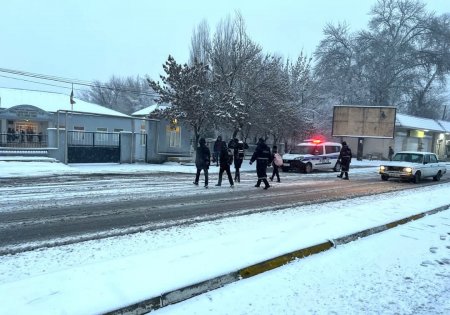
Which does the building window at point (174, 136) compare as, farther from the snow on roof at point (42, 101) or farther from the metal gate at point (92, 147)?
the snow on roof at point (42, 101)

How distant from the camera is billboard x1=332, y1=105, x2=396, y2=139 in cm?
3819

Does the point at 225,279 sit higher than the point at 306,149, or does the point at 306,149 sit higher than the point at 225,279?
the point at 306,149

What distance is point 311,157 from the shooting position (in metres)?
24.0

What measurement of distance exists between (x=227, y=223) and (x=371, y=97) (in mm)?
47512

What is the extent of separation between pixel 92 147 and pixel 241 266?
1964 cm

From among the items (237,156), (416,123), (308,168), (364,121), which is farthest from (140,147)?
(416,123)

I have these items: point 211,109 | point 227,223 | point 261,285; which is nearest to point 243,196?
point 227,223

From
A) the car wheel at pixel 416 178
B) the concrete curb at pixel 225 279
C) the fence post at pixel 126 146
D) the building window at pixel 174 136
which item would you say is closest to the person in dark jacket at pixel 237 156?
the car wheel at pixel 416 178

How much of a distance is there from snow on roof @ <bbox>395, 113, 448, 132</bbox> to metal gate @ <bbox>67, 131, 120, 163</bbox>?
109 ft

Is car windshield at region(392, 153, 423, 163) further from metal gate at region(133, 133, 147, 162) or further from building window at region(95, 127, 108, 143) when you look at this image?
building window at region(95, 127, 108, 143)

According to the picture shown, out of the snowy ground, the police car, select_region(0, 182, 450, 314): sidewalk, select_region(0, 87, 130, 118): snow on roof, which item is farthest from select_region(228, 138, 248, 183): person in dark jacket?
select_region(0, 87, 130, 118): snow on roof

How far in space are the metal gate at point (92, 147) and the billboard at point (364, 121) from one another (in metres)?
23.4

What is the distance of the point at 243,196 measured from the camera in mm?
12445

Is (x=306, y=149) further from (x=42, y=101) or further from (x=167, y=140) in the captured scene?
(x=42, y=101)
